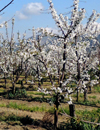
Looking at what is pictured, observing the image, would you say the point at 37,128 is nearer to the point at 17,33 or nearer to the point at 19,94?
the point at 19,94

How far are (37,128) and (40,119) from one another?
1303mm

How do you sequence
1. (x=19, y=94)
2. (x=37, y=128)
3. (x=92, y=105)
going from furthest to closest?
(x=19, y=94) < (x=92, y=105) < (x=37, y=128)

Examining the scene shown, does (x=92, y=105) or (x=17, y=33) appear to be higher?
(x=17, y=33)

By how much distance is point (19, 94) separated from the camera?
13.1m

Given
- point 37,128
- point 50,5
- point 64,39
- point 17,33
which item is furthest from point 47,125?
point 17,33

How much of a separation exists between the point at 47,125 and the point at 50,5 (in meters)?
5.53

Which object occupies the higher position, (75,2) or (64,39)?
(75,2)

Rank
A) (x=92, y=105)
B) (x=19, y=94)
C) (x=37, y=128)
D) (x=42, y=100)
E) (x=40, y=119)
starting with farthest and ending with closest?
(x=19, y=94), (x=42, y=100), (x=92, y=105), (x=40, y=119), (x=37, y=128)

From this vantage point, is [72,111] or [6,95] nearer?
[72,111]

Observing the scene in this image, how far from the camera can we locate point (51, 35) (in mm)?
6445

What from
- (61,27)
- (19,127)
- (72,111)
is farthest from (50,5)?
(19,127)

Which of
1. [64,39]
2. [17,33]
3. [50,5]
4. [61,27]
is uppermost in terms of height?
[17,33]

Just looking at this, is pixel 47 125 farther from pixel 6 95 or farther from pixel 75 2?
pixel 6 95

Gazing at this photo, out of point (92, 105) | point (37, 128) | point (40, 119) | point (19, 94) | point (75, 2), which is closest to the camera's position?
point (75, 2)
